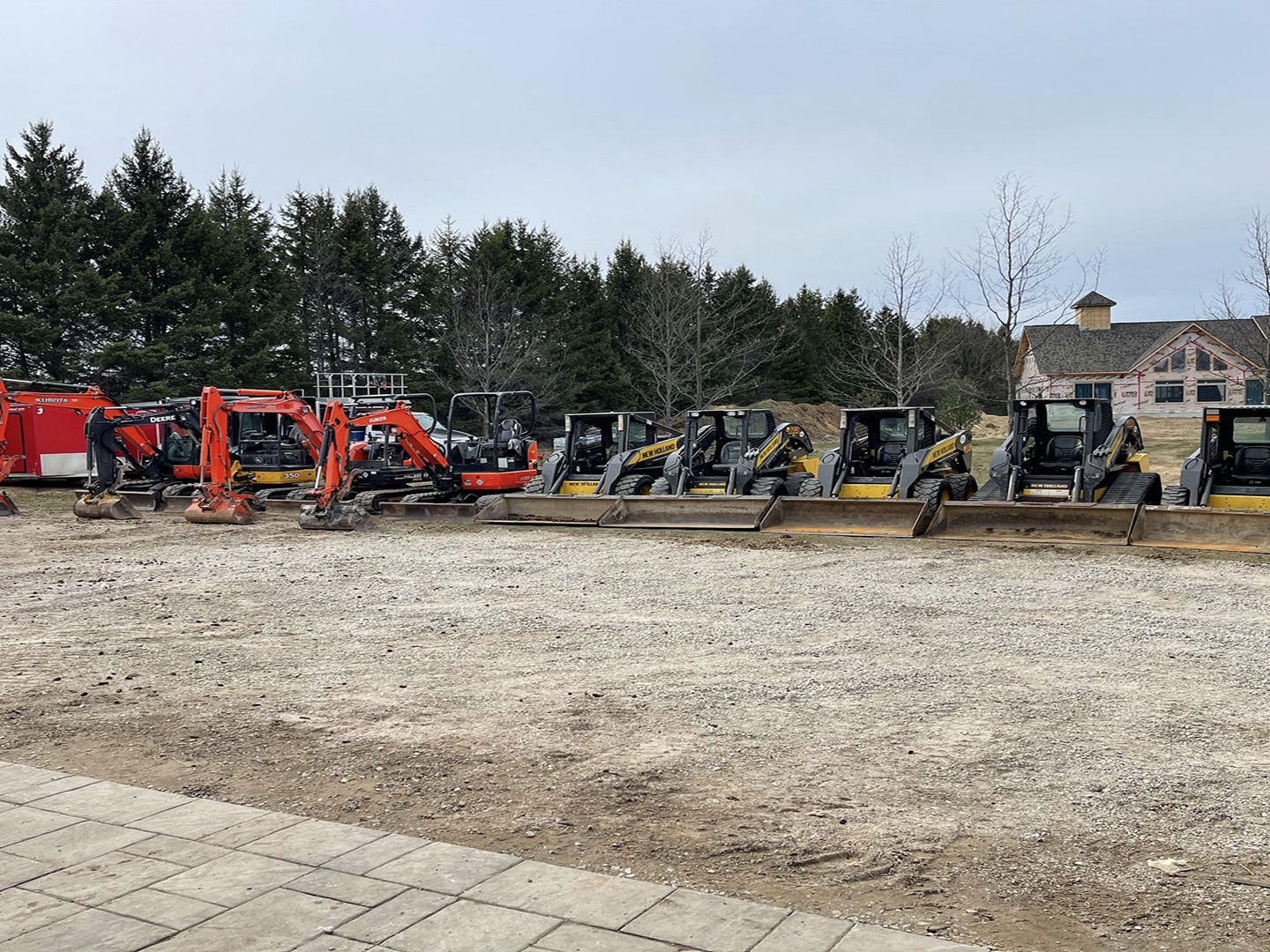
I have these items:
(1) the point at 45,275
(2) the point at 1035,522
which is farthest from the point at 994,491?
(1) the point at 45,275

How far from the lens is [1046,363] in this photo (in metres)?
56.2

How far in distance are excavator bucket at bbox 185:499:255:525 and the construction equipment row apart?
34 mm

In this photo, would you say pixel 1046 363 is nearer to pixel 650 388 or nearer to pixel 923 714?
pixel 650 388

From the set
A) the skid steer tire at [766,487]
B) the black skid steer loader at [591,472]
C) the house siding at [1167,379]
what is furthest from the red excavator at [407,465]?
the house siding at [1167,379]

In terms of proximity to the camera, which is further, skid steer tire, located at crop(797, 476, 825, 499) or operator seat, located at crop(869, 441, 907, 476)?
operator seat, located at crop(869, 441, 907, 476)

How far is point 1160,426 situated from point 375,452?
3433 centimetres

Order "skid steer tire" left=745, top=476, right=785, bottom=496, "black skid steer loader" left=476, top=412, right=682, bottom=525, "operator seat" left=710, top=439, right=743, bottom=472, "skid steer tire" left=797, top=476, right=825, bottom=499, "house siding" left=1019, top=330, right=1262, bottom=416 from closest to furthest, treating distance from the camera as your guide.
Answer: "skid steer tire" left=797, top=476, right=825, bottom=499 → "skid steer tire" left=745, top=476, right=785, bottom=496 → "black skid steer loader" left=476, top=412, right=682, bottom=525 → "operator seat" left=710, top=439, right=743, bottom=472 → "house siding" left=1019, top=330, right=1262, bottom=416

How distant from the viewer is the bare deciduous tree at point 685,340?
3875cm

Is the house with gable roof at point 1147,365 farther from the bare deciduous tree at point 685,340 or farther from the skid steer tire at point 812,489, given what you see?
the skid steer tire at point 812,489

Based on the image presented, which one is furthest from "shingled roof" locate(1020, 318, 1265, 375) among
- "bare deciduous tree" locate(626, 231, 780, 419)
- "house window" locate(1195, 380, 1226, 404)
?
"bare deciduous tree" locate(626, 231, 780, 419)

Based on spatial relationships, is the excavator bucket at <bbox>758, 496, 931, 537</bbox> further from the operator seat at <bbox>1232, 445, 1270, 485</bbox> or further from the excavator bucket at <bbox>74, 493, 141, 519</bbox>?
the excavator bucket at <bbox>74, 493, 141, 519</bbox>

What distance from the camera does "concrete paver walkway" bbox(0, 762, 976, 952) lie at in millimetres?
3514

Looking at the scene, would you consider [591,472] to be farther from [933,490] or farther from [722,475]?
[933,490]

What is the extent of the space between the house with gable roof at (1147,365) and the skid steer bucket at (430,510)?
127ft
